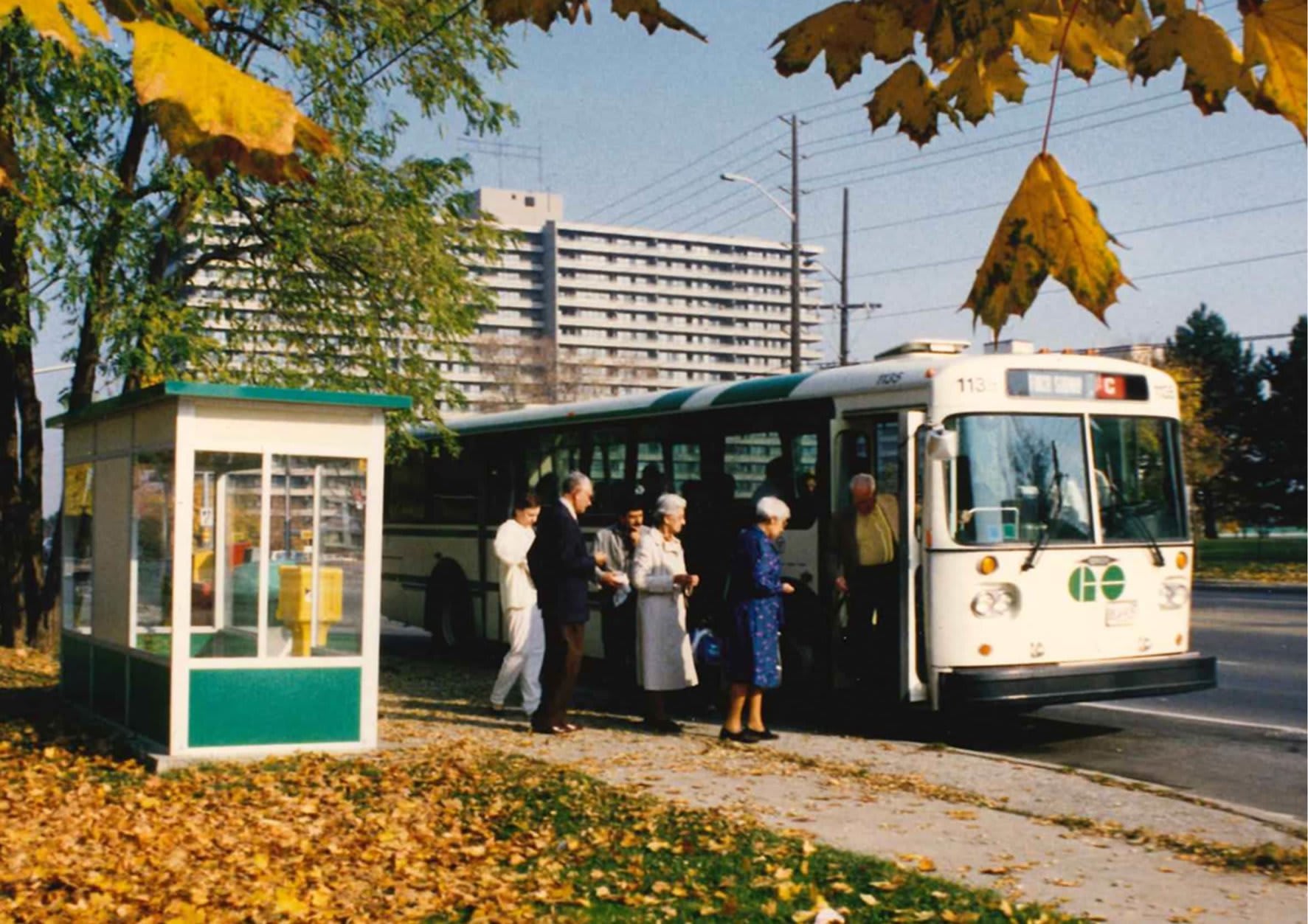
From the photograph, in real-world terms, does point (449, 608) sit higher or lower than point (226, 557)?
lower

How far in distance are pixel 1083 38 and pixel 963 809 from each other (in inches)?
211

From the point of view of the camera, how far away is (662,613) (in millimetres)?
12445

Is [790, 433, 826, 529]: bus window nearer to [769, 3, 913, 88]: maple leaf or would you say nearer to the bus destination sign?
the bus destination sign

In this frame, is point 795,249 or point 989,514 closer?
point 989,514

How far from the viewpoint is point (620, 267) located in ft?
625

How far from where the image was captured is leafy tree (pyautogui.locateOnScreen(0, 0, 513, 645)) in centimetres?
1541

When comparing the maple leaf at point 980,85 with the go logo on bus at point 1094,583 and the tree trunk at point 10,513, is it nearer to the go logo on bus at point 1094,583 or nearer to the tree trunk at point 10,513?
the go logo on bus at point 1094,583

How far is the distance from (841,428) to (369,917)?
24.3 feet

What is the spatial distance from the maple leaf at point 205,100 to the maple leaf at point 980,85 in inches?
97.0

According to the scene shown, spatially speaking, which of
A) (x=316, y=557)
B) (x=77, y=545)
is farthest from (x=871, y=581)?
(x=77, y=545)

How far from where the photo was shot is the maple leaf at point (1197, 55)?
4.08m

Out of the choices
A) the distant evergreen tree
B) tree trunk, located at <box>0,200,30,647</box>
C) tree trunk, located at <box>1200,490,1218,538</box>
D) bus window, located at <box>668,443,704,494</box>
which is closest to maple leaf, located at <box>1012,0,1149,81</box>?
bus window, located at <box>668,443,704,494</box>

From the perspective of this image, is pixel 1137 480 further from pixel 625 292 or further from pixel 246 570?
pixel 625 292

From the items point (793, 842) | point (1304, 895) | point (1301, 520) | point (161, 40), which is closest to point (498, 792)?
point (793, 842)
